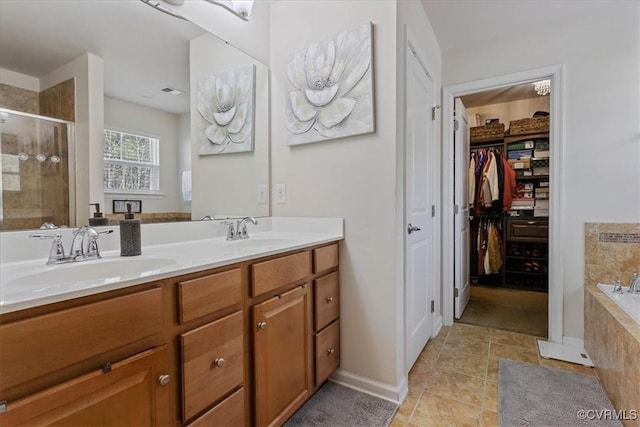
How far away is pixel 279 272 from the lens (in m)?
1.30

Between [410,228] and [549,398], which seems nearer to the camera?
[549,398]

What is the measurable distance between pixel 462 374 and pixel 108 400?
1842 mm

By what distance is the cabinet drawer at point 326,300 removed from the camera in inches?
61.5

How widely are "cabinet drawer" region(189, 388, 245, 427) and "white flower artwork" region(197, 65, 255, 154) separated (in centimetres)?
119

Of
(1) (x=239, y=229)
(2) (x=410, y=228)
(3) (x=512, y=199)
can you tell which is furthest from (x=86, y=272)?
(3) (x=512, y=199)

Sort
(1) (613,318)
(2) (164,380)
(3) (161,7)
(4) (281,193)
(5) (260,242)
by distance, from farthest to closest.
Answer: (4) (281,193) < (5) (260,242) < (1) (613,318) < (3) (161,7) < (2) (164,380)

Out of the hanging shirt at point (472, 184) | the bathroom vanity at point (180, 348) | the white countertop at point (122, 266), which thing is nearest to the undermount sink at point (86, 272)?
the white countertop at point (122, 266)

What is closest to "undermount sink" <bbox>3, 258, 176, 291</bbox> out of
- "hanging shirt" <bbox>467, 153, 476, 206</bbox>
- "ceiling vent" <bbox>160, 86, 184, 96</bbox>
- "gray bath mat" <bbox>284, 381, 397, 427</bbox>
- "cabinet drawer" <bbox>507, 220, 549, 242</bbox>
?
"ceiling vent" <bbox>160, 86, 184, 96</bbox>

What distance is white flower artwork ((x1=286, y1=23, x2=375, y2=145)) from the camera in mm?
1620

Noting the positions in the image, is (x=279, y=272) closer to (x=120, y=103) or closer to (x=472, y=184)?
(x=120, y=103)

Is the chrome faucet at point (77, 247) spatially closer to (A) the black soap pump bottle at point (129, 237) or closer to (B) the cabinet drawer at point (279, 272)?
(A) the black soap pump bottle at point (129, 237)

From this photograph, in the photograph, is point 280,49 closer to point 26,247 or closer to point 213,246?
point 213,246

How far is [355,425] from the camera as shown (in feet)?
4.66

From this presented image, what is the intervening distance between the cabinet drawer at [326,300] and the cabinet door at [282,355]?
0.26ft
